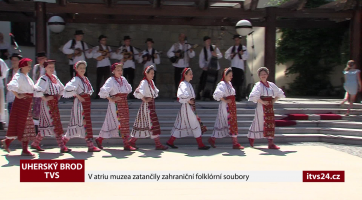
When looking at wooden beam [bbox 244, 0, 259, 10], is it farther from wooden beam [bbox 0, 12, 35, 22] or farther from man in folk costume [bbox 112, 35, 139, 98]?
wooden beam [bbox 0, 12, 35, 22]

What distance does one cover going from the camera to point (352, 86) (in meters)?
10.1

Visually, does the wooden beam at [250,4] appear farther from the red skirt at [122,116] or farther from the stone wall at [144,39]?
the red skirt at [122,116]

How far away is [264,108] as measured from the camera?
8117mm

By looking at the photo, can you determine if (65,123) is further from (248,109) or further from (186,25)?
(186,25)

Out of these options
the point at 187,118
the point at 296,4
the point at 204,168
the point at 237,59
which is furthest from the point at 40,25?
the point at 296,4

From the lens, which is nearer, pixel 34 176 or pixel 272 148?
pixel 34 176

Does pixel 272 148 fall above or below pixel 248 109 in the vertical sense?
below

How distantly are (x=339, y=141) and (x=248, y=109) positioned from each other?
2266 millimetres

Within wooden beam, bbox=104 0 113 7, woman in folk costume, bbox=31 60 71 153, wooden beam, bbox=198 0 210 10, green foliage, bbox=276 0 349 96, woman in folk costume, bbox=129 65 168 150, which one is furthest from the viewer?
green foliage, bbox=276 0 349 96

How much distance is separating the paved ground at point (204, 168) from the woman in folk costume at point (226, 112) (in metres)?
0.31

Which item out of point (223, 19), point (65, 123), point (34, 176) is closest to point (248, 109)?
point (223, 19)

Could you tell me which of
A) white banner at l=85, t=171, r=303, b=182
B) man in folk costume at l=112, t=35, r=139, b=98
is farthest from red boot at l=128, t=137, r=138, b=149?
man in folk costume at l=112, t=35, r=139, b=98

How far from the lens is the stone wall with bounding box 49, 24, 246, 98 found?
1248 centimetres

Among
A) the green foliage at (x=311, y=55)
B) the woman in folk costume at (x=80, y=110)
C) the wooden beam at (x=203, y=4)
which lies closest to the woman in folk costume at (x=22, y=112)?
the woman in folk costume at (x=80, y=110)
